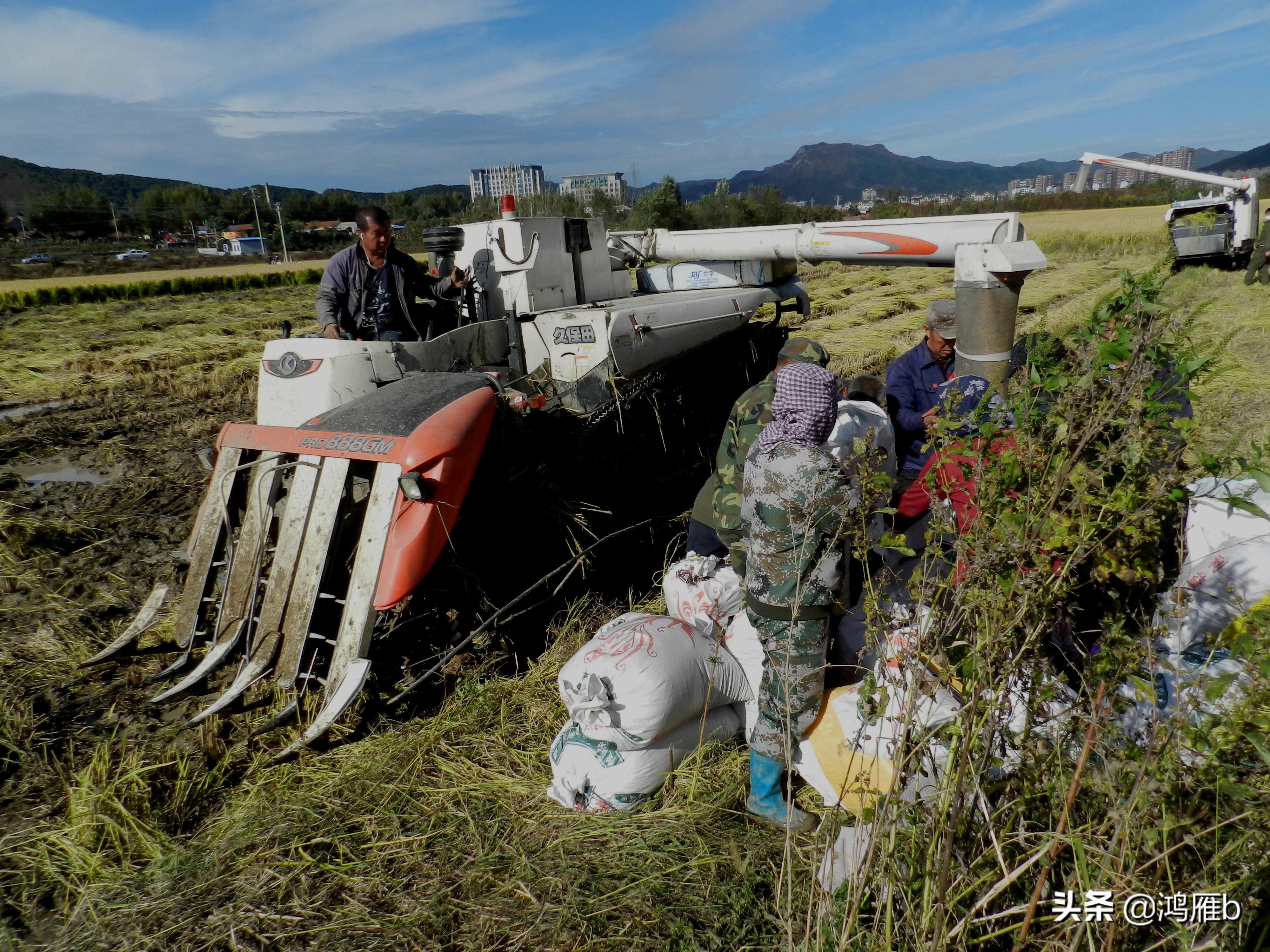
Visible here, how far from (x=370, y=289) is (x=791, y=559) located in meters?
3.16

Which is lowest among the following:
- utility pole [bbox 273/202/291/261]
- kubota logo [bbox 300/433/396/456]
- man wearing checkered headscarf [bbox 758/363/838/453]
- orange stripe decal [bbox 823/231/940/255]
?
kubota logo [bbox 300/433/396/456]

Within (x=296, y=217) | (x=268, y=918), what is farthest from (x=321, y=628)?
(x=296, y=217)

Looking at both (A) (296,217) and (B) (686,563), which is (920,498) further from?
(A) (296,217)

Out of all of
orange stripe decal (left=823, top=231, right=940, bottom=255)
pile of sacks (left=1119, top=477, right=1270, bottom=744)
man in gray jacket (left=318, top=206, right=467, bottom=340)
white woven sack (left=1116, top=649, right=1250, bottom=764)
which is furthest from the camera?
man in gray jacket (left=318, top=206, right=467, bottom=340)

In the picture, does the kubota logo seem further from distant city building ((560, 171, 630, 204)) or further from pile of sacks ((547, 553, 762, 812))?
distant city building ((560, 171, 630, 204))

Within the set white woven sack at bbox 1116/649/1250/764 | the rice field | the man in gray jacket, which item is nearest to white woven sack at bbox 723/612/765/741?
the rice field

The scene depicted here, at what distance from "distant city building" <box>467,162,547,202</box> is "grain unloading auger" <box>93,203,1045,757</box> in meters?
23.6

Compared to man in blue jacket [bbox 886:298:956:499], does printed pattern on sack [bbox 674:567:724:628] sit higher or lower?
lower

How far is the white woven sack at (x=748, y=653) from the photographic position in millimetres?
2936

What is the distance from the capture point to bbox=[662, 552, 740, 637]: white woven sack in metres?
3.13

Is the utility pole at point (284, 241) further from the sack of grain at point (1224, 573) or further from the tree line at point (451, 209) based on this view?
the sack of grain at point (1224, 573)

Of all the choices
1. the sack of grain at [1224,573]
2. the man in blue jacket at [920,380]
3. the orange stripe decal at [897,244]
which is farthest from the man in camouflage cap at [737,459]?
the sack of grain at [1224,573]

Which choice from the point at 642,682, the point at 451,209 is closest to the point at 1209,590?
the point at 642,682

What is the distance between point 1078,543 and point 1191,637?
135cm
